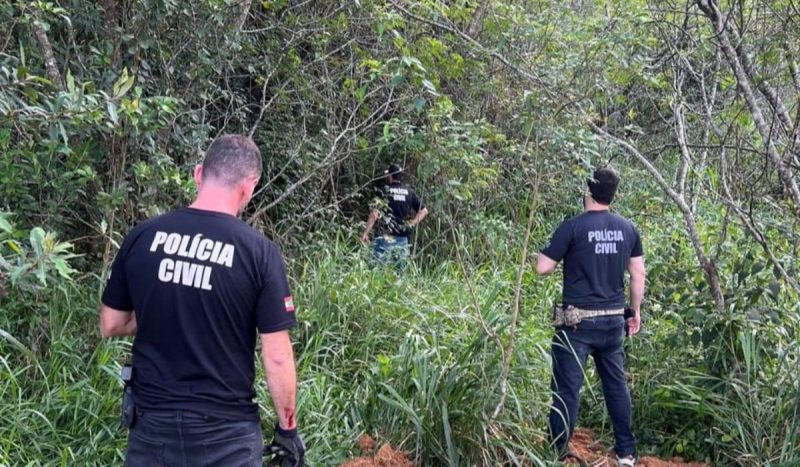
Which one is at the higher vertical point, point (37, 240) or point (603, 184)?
point (603, 184)

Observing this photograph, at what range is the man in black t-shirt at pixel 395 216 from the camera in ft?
22.8

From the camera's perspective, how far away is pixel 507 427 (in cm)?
403

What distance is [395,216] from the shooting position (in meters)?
7.59

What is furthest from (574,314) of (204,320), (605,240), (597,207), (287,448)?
(204,320)

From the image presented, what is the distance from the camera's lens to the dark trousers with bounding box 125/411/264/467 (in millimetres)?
2557

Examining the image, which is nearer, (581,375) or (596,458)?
(581,375)

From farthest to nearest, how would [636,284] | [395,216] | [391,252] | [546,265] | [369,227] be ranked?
1. [395,216]
2. [369,227]
3. [391,252]
4. [636,284]
5. [546,265]

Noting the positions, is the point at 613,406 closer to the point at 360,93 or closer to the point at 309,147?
the point at 360,93

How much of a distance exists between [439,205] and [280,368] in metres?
3.41

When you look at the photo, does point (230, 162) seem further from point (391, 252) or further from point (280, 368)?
point (391, 252)

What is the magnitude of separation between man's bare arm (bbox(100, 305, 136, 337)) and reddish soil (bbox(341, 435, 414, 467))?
152cm

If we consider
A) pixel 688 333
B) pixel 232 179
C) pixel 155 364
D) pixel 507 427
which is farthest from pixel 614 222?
pixel 155 364

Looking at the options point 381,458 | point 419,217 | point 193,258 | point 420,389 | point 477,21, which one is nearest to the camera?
point 193,258

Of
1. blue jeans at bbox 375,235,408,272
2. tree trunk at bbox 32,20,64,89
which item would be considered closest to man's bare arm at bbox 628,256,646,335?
blue jeans at bbox 375,235,408,272
